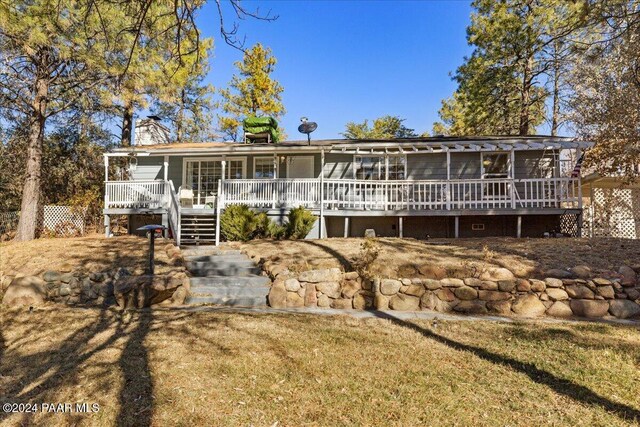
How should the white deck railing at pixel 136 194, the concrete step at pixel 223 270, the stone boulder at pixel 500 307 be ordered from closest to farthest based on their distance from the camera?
the stone boulder at pixel 500 307 → the concrete step at pixel 223 270 → the white deck railing at pixel 136 194

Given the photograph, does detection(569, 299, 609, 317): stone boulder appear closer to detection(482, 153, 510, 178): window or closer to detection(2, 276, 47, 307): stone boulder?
detection(482, 153, 510, 178): window

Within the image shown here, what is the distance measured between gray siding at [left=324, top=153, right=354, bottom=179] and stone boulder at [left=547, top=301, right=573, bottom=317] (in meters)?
8.43

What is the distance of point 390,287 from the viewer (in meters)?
6.25

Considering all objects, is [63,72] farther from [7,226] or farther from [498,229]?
[498,229]

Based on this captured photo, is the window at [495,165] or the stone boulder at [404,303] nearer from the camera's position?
the stone boulder at [404,303]

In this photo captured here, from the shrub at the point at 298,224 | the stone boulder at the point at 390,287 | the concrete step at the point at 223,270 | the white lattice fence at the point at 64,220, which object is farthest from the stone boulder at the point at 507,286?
the white lattice fence at the point at 64,220

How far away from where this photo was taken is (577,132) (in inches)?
729

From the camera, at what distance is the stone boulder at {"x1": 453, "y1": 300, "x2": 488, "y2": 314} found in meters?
6.02

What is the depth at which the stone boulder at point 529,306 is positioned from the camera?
5918mm

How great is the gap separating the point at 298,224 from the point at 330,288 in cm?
442

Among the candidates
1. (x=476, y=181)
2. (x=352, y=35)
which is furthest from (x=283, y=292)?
(x=352, y=35)

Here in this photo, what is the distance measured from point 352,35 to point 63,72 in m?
10.00

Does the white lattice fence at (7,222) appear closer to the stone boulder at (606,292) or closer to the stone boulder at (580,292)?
the stone boulder at (580,292)

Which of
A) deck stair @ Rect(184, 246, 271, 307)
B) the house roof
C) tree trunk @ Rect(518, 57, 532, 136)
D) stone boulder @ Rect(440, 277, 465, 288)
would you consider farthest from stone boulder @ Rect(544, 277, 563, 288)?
tree trunk @ Rect(518, 57, 532, 136)
